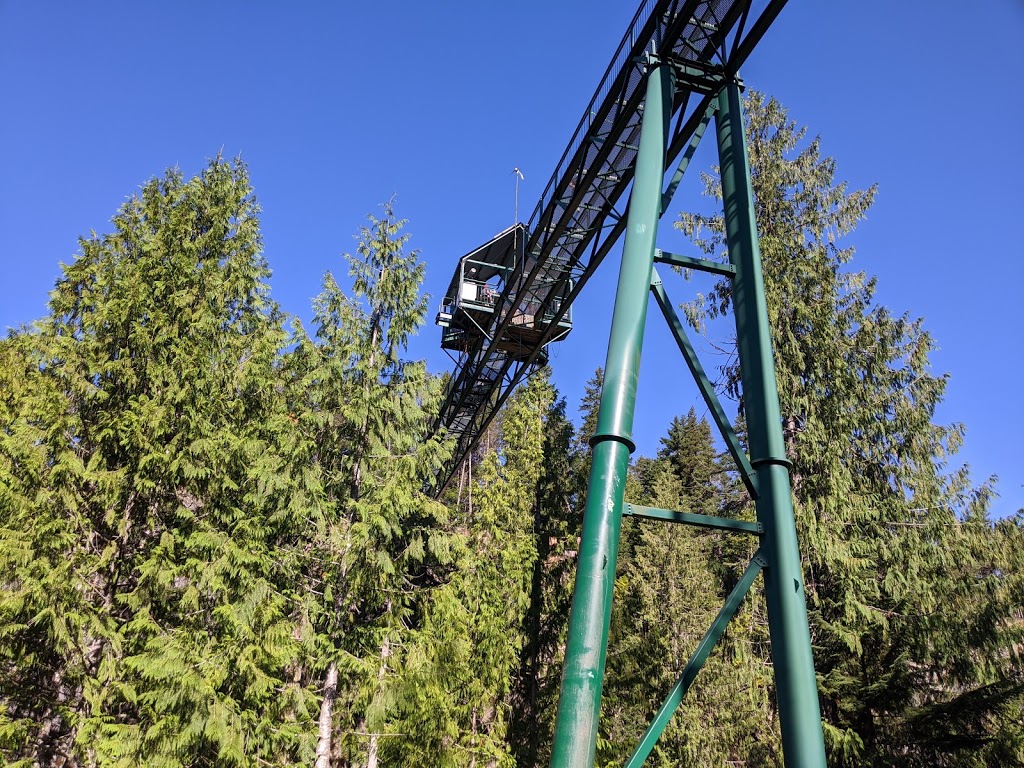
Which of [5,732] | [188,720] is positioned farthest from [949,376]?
[5,732]

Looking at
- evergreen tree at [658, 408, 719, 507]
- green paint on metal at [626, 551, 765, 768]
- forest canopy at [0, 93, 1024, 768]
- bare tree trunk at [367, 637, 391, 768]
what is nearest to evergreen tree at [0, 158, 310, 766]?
forest canopy at [0, 93, 1024, 768]

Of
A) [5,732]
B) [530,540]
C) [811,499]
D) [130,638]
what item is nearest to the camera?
[5,732]

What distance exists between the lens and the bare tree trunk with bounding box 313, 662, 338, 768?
27.8 ft

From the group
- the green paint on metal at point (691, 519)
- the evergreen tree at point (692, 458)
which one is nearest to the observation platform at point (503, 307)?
the green paint on metal at point (691, 519)

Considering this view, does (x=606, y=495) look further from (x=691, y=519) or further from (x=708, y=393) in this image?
(x=708, y=393)

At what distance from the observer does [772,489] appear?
360 centimetres

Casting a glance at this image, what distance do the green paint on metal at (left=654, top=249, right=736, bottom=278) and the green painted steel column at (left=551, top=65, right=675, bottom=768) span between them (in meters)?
0.21

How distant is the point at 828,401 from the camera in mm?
10953

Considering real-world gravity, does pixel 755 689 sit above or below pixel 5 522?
below

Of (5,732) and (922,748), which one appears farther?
(922,748)

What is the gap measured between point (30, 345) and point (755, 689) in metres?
12.0

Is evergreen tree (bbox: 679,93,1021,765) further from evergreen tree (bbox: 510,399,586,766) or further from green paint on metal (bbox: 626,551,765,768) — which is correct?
green paint on metal (bbox: 626,551,765,768)

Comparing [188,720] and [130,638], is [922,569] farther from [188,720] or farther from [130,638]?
[130,638]

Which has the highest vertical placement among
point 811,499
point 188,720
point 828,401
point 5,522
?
point 828,401
